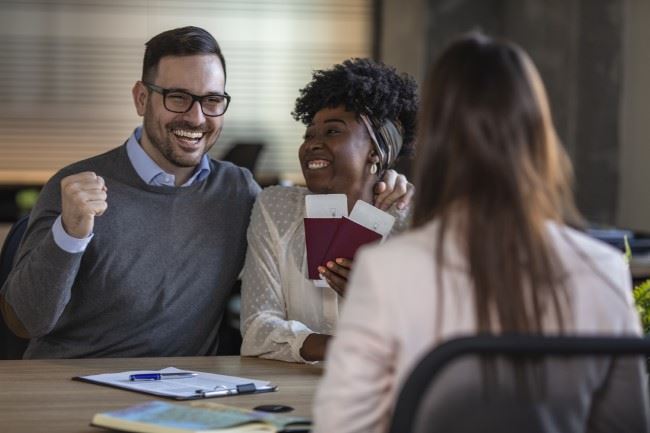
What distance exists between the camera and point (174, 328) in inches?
103

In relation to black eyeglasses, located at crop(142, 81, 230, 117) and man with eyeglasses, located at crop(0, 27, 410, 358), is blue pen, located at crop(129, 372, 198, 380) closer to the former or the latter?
man with eyeglasses, located at crop(0, 27, 410, 358)

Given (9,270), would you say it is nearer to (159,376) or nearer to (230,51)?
(159,376)

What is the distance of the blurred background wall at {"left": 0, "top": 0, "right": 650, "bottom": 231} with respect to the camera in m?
6.96

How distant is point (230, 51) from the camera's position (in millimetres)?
7246

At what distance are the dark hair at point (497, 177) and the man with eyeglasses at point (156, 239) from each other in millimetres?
1267

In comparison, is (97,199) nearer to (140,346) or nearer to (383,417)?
(140,346)

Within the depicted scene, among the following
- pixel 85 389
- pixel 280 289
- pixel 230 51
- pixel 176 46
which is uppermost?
pixel 230 51

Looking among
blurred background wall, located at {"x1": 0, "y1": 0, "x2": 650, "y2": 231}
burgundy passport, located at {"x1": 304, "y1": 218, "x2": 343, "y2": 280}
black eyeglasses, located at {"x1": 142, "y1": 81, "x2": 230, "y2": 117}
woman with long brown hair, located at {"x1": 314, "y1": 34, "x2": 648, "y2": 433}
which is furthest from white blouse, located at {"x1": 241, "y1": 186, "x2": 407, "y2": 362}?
blurred background wall, located at {"x1": 0, "y1": 0, "x2": 650, "y2": 231}

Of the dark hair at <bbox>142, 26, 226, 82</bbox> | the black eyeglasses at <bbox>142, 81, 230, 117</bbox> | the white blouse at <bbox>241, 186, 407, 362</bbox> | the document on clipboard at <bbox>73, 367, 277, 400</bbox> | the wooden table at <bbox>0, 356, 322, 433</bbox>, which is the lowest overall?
the wooden table at <bbox>0, 356, 322, 433</bbox>

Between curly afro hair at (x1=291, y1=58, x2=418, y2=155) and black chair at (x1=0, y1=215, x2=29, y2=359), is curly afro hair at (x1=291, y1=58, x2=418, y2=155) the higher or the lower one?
the higher one

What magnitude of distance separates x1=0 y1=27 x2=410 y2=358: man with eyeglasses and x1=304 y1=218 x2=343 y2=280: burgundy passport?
11.0 inches

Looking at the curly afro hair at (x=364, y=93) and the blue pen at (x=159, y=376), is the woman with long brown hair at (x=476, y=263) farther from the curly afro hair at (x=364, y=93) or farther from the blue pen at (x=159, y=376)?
the curly afro hair at (x=364, y=93)

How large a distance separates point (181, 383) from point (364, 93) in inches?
32.9

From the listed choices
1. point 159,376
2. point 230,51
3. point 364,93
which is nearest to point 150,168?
point 364,93
